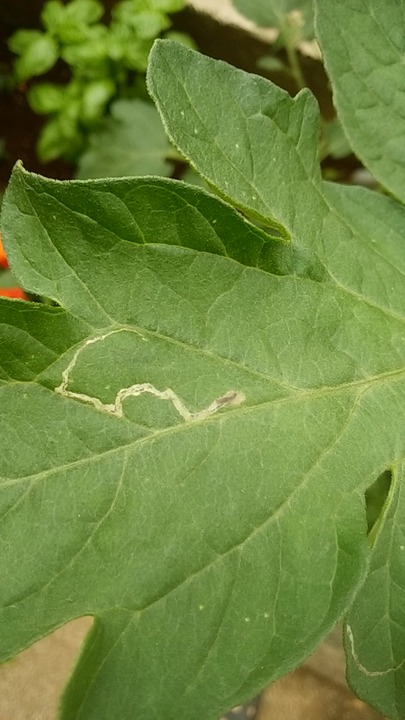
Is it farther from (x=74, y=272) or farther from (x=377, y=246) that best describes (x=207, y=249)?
(x=377, y=246)

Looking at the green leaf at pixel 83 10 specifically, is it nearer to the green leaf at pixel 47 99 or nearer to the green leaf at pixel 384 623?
the green leaf at pixel 47 99

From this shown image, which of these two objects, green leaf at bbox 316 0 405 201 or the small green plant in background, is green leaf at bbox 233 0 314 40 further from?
green leaf at bbox 316 0 405 201

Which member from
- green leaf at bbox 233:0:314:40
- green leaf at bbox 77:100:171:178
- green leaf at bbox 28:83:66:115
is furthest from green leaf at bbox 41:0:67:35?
green leaf at bbox 233:0:314:40

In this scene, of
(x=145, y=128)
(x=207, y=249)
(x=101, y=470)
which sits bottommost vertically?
(x=145, y=128)

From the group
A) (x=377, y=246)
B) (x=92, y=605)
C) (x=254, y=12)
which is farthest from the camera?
(x=254, y=12)

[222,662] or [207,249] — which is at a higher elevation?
[207,249]

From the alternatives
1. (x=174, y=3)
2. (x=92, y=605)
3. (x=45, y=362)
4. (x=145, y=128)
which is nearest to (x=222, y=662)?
(x=92, y=605)

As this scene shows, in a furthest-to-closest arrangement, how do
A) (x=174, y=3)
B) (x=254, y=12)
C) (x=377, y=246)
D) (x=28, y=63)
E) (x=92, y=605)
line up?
(x=28, y=63)
(x=174, y=3)
(x=254, y=12)
(x=377, y=246)
(x=92, y=605)
